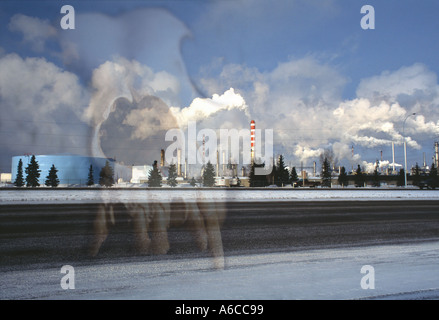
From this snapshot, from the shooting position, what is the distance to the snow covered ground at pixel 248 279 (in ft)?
14.6

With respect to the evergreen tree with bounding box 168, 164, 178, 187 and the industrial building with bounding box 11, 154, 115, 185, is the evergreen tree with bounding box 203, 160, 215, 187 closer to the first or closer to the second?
the evergreen tree with bounding box 168, 164, 178, 187

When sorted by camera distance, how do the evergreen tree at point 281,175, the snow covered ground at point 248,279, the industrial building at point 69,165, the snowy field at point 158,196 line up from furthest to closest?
the industrial building at point 69,165 → the evergreen tree at point 281,175 → the snowy field at point 158,196 → the snow covered ground at point 248,279

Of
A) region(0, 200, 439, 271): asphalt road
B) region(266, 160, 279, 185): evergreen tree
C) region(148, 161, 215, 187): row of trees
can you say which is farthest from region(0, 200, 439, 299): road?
region(266, 160, 279, 185): evergreen tree

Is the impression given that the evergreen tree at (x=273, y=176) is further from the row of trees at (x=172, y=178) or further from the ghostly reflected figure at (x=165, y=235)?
the ghostly reflected figure at (x=165, y=235)

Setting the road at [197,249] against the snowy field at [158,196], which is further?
the snowy field at [158,196]

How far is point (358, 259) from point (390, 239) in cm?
295

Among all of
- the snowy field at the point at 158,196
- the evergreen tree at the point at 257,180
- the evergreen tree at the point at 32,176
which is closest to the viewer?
A: the snowy field at the point at 158,196

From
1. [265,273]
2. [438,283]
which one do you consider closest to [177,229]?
[265,273]

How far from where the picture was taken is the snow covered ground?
4.45 meters

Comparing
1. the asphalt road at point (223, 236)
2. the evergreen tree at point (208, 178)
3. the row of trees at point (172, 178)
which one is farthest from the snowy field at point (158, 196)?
the evergreen tree at point (208, 178)

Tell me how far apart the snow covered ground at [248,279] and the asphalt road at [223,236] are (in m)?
0.66

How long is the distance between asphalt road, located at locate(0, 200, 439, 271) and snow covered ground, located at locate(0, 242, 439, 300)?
657 mm

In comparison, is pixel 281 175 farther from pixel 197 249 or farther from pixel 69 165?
pixel 197 249
